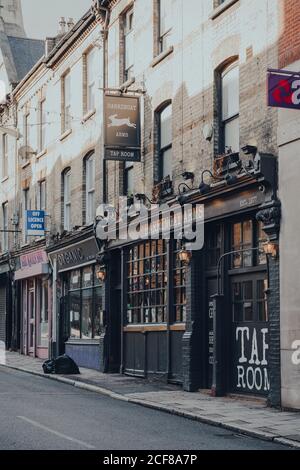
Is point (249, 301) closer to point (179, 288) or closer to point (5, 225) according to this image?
point (179, 288)

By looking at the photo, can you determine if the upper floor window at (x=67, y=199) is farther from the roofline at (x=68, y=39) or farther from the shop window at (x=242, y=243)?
the shop window at (x=242, y=243)

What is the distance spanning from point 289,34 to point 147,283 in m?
8.17

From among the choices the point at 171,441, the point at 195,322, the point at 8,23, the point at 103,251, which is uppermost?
the point at 8,23

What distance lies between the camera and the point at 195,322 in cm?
1806

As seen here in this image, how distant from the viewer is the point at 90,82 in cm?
2589

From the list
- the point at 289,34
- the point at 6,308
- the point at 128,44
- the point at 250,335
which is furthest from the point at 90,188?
the point at 289,34

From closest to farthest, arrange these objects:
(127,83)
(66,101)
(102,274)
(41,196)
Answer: (127,83), (102,274), (66,101), (41,196)

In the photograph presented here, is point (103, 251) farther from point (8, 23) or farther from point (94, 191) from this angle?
point (8, 23)

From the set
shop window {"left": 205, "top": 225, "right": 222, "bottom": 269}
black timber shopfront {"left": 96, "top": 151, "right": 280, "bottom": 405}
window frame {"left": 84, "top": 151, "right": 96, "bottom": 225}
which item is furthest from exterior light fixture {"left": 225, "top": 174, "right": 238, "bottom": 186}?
window frame {"left": 84, "top": 151, "right": 96, "bottom": 225}

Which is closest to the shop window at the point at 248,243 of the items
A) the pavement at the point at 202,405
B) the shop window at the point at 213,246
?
the shop window at the point at 213,246

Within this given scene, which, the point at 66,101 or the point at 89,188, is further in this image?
the point at 66,101

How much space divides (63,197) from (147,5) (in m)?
8.53

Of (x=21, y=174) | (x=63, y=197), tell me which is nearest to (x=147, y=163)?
(x=63, y=197)

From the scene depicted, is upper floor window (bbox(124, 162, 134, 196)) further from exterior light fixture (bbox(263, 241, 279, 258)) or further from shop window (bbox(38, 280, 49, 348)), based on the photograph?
shop window (bbox(38, 280, 49, 348))
